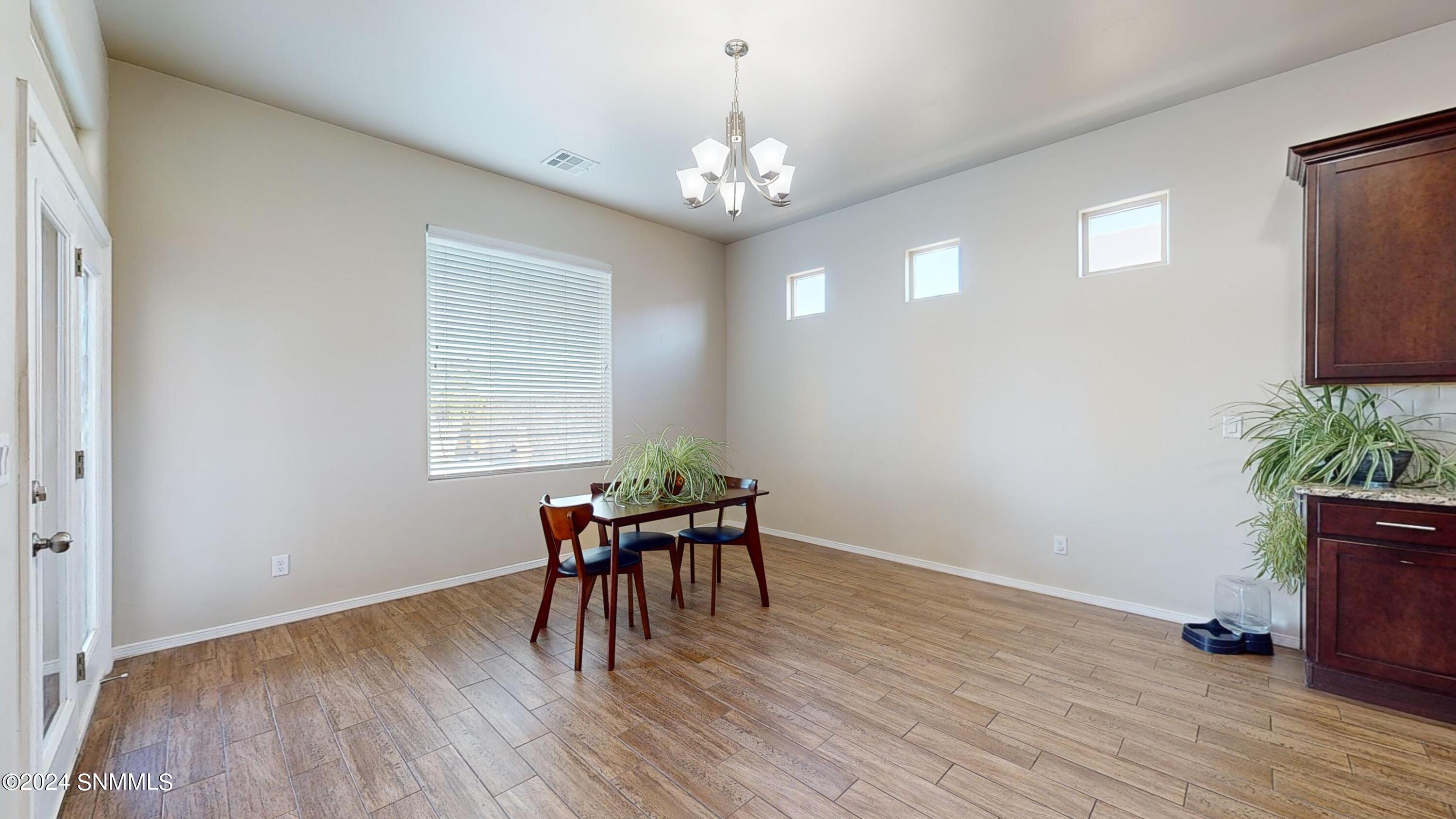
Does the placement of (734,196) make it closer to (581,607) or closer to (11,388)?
(581,607)

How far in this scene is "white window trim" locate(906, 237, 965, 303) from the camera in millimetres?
4238

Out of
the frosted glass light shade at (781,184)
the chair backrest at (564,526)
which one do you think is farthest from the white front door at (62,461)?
the frosted glass light shade at (781,184)

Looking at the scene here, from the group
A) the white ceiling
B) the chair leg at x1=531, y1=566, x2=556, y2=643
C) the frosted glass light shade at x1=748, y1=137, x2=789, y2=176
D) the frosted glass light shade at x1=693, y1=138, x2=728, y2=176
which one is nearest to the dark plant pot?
the white ceiling

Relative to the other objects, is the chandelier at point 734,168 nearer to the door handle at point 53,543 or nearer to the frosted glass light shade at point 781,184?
the frosted glass light shade at point 781,184

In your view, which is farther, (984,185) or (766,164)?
(984,185)

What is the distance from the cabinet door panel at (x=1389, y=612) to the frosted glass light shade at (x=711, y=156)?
315 cm

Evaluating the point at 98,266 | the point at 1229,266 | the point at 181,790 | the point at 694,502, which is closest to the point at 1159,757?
the point at 694,502

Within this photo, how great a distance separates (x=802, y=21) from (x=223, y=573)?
411 centimetres

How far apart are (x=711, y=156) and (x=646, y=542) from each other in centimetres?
207

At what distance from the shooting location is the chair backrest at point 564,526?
2717 millimetres

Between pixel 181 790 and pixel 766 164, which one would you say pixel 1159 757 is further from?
pixel 181 790

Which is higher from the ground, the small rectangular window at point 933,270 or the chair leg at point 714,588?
the small rectangular window at point 933,270

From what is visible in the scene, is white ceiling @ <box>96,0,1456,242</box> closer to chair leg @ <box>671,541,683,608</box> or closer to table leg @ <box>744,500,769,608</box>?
table leg @ <box>744,500,769,608</box>

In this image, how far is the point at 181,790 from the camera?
6.15 ft
